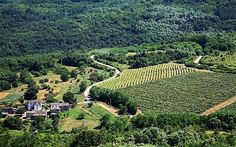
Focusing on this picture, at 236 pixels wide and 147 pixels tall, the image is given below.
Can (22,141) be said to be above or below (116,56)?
above

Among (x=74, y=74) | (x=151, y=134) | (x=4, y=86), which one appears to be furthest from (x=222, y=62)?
(x=151, y=134)

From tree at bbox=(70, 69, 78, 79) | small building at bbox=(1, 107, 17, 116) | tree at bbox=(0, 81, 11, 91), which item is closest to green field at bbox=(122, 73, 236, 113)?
tree at bbox=(70, 69, 78, 79)

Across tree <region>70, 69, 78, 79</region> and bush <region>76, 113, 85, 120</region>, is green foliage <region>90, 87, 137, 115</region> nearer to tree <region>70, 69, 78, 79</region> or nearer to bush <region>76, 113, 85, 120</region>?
bush <region>76, 113, 85, 120</region>

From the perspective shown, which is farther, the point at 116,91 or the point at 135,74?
the point at 135,74

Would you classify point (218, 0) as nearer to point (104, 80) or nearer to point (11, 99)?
point (104, 80)

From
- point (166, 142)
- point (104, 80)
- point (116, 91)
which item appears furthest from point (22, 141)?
point (104, 80)

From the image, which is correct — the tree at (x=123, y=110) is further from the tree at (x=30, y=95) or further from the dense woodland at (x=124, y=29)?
the dense woodland at (x=124, y=29)
